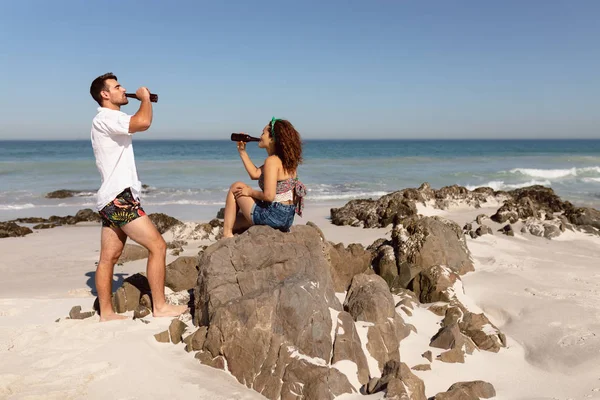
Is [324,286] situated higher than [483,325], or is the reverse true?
[324,286]

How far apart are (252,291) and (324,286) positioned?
0.67 metres

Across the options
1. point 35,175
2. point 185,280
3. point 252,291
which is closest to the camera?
point 252,291

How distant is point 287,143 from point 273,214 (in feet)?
2.48

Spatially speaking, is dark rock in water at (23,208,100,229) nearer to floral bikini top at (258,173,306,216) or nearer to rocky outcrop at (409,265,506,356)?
floral bikini top at (258,173,306,216)

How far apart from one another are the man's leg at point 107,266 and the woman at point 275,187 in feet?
3.68

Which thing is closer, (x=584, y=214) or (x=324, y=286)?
(x=324, y=286)

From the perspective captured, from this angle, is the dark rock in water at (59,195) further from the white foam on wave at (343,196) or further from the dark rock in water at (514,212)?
the dark rock in water at (514,212)

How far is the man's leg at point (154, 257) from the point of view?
4.80 m

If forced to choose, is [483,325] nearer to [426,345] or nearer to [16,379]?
[426,345]

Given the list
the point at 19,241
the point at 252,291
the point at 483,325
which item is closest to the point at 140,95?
the point at 252,291

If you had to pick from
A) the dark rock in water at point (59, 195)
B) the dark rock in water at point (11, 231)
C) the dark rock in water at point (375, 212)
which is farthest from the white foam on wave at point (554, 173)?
the dark rock in water at point (11, 231)

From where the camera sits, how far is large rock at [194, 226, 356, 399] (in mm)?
3914

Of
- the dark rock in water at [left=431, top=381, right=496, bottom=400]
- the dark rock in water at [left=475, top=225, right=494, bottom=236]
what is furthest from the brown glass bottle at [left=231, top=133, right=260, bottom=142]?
the dark rock in water at [left=475, top=225, right=494, bottom=236]

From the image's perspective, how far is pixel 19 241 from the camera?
33.4ft
